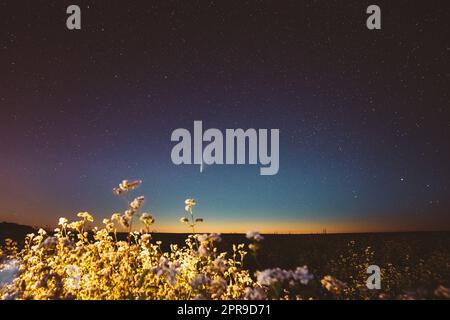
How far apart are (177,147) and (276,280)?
11.7 ft

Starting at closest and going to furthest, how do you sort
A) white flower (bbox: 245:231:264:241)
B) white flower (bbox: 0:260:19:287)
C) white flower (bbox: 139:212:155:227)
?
1. white flower (bbox: 245:231:264:241)
2. white flower (bbox: 139:212:155:227)
3. white flower (bbox: 0:260:19:287)

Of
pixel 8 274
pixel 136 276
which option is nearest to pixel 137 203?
pixel 136 276

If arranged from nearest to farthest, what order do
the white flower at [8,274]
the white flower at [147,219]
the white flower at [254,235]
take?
the white flower at [254,235], the white flower at [147,219], the white flower at [8,274]

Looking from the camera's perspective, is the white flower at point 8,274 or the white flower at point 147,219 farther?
the white flower at point 8,274

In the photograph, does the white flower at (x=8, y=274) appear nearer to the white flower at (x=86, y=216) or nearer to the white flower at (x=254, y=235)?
the white flower at (x=86, y=216)

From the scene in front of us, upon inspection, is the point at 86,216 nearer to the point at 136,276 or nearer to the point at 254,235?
the point at 136,276

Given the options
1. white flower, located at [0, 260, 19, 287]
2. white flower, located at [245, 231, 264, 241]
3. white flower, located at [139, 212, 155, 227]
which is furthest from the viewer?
white flower, located at [0, 260, 19, 287]

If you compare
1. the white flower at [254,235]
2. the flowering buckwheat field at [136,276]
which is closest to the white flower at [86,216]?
the flowering buckwheat field at [136,276]

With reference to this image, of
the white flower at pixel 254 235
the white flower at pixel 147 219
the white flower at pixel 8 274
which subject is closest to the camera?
the white flower at pixel 254 235

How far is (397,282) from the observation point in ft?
30.1

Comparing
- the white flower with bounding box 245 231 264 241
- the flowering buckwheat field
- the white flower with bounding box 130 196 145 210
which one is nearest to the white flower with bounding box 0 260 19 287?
the flowering buckwheat field

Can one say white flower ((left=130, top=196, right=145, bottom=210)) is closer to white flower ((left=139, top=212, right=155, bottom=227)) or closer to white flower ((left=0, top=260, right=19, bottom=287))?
white flower ((left=139, top=212, right=155, bottom=227))

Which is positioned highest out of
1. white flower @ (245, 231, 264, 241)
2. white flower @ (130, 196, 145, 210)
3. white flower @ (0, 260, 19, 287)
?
white flower @ (130, 196, 145, 210)
